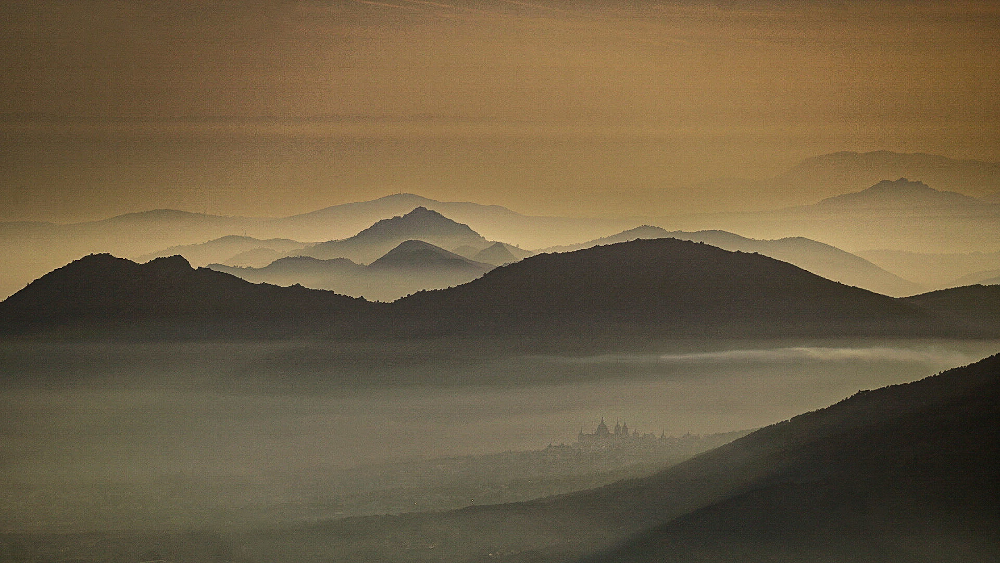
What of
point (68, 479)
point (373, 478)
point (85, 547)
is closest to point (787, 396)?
point (373, 478)

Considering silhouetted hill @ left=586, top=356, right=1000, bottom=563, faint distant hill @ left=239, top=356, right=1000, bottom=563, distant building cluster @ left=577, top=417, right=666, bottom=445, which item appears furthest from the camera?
distant building cluster @ left=577, top=417, right=666, bottom=445

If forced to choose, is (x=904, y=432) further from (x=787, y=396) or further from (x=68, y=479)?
(x=787, y=396)

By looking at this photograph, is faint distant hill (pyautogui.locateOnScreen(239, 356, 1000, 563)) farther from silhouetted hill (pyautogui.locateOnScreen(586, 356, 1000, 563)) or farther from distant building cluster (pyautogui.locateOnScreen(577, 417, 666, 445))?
distant building cluster (pyautogui.locateOnScreen(577, 417, 666, 445))

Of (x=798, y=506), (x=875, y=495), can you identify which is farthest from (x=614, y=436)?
(x=875, y=495)

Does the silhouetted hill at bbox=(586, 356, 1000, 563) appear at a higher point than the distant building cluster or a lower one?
lower

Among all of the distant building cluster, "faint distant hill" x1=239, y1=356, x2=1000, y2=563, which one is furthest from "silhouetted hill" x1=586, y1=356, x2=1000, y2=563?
the distant building cluster

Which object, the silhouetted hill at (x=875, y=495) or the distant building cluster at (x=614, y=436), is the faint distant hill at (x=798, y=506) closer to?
the silhouetted hill at (x=875, y=495)

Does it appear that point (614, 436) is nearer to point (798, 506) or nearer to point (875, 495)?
point (798, 506)

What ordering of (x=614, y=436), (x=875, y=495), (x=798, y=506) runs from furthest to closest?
1. (x=614, y=436)
2. (x=798, y=506)
3. (x=875, y=495)
